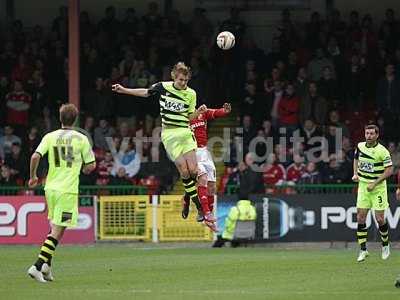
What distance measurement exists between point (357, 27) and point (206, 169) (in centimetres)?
1209

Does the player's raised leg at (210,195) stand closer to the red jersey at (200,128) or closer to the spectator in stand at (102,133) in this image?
the red jersey at (200,128)

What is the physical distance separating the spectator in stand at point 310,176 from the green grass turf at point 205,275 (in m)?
3.67

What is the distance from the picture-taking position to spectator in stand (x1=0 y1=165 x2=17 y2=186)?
91.7 feet

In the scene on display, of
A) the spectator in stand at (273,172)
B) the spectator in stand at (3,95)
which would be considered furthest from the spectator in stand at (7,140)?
the spectator in stand at (273,172)

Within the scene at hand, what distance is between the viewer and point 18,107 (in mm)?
30469

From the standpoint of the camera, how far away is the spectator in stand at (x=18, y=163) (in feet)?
93.1

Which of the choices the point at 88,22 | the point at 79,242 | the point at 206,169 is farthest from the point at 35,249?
the point at 88,22

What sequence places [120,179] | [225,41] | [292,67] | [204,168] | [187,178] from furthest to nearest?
[292,67] < [120,179] < [204,168] < [225,41] < [187,178]

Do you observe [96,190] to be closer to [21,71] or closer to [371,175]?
[21,71]

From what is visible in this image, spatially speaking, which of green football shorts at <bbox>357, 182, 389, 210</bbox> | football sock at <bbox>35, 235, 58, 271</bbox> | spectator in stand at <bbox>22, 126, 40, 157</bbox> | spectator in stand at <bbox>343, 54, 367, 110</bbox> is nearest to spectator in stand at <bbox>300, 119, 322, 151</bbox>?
spectator in stand at <bbox>343, 54, 367, 110</bbox>

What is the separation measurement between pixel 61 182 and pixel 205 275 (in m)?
2.61

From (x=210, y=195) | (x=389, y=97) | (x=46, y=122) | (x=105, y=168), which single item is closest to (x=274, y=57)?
(x=389, y=97)

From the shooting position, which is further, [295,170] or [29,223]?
[295,170]

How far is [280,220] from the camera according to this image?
86.5 ft
